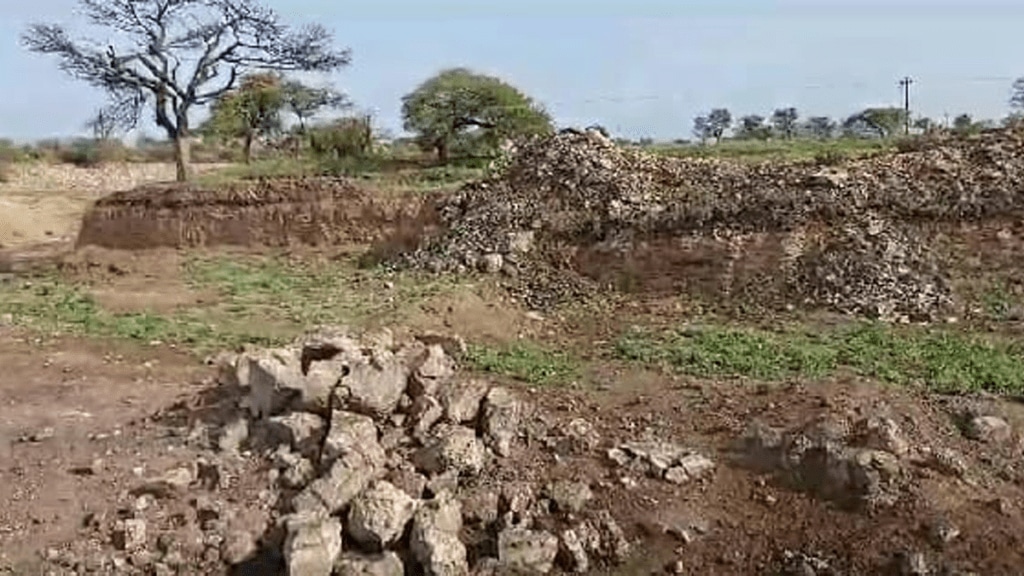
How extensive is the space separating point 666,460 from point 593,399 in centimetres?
110

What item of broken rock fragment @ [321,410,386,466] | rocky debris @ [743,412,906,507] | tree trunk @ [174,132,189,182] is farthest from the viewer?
tree trunk @ [174,132,189,182]

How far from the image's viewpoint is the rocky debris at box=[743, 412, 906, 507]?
6.96m

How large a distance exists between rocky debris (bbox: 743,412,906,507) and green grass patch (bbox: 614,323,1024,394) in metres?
1.36

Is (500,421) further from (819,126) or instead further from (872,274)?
(819,126)

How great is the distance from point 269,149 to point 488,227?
1834 cm

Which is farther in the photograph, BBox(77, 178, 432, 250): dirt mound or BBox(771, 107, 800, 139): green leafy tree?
BBox(771, 107, 800, 139): green leafy tree

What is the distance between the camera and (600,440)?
7.61m

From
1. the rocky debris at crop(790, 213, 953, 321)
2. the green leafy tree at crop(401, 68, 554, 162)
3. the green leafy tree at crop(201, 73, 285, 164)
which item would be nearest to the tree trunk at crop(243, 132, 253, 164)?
the green leafy tree at crop(201, 73, 285, 164)

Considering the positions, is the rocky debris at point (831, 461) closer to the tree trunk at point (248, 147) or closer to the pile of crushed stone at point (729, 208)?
the pile of crushed stone at point (729, 208)

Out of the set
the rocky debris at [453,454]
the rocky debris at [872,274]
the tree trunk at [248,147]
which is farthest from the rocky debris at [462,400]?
the tree trunk at [248,147]

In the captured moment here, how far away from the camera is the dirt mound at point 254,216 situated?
15.7 meters

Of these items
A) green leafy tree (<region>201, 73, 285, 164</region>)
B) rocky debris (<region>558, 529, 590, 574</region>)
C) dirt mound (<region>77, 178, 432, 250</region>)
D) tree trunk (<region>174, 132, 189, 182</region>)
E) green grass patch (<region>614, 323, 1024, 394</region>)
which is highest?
green leafy tree (<region>201, 73, 285, 164</region>)

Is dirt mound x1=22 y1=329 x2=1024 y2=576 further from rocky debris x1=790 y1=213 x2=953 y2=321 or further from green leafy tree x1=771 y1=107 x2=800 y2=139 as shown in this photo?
green leafy tree x1=771 y1=107 x2=800 y2=139

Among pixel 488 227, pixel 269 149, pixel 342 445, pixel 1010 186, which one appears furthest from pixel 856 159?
pixel 269 149
